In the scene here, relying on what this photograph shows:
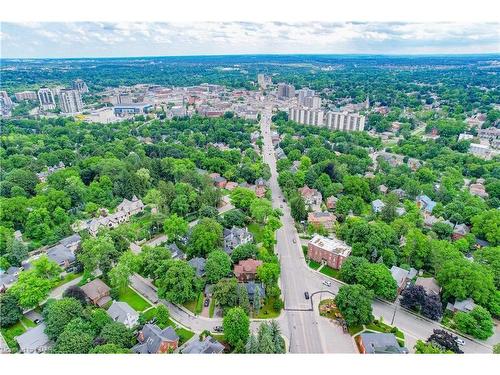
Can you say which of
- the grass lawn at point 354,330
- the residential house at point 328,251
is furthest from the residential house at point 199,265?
the grass lawn at point 354,330

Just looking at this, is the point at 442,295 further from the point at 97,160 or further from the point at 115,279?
the point at 97,160

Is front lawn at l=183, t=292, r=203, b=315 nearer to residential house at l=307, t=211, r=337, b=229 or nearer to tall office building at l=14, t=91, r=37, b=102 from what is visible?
residential house at l=307, t=211, r=337, b=229

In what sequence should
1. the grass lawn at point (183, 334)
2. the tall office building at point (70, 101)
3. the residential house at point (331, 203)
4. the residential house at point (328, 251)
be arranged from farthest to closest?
the tall office building at point (70, 101), the residential house at point (331, 203), the residential house at point (328, 251), the grass lawn at point (183, 334)

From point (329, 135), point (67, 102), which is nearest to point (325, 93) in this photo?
point (329, 135)

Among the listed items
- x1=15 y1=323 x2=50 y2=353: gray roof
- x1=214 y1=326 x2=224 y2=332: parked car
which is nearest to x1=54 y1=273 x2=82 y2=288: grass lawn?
x1=15 y1=323 x2=50 y2=353: gray roof

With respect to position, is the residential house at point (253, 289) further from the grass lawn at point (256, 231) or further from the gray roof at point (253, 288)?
the grass lawn at point (256, 231)

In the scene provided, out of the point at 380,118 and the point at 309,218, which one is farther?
the point at 380,118

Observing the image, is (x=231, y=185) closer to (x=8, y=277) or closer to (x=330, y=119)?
(x=8, y=277)
